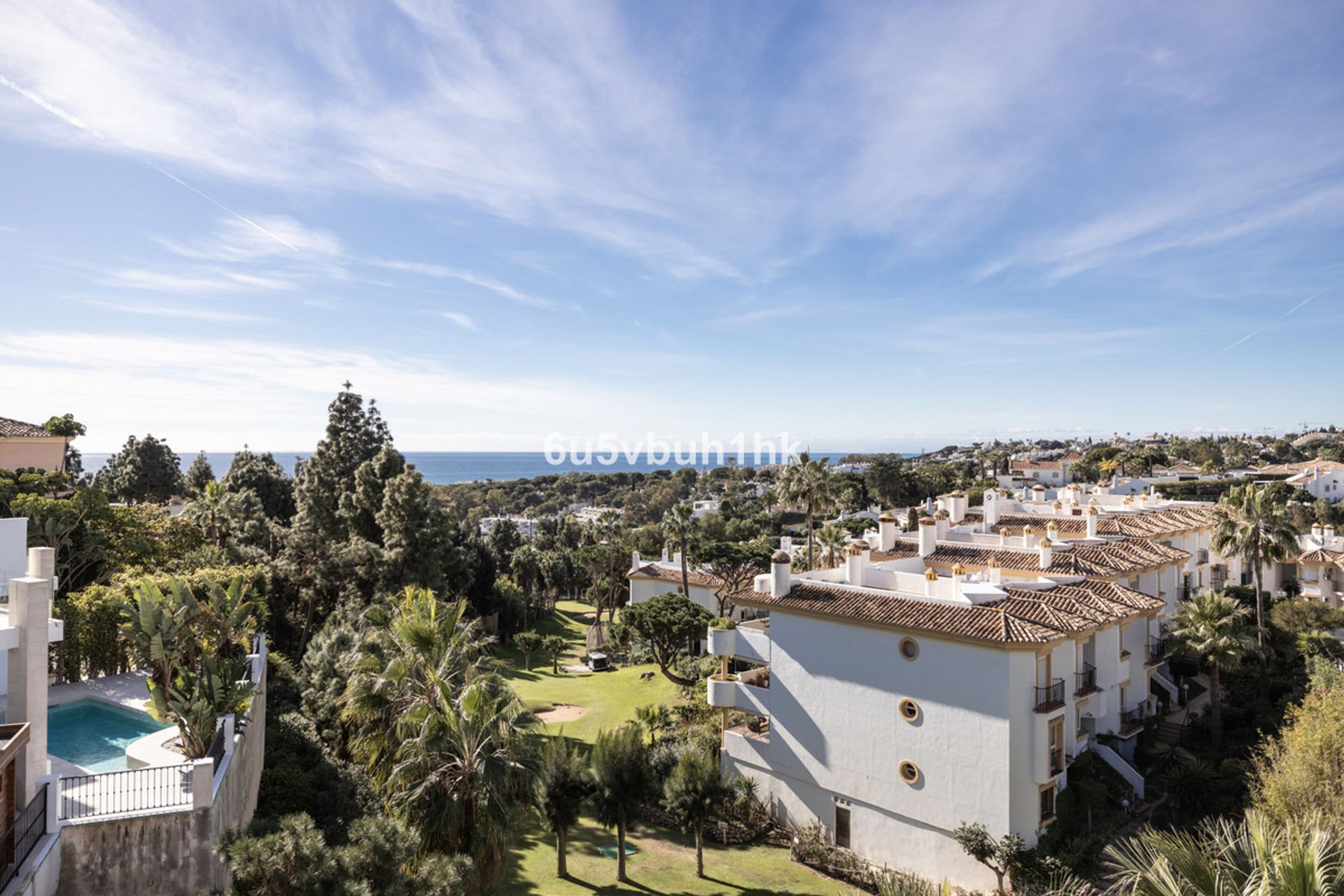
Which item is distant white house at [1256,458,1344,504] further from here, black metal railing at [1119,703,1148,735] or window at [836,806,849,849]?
window at [836,806,849,849]

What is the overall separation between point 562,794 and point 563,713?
13.2 metres

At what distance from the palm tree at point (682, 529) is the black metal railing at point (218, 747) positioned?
3333 cm

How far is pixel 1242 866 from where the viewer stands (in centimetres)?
737

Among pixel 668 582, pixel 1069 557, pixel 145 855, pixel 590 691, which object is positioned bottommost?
pixel 590 691

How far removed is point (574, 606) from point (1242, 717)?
4962 cm

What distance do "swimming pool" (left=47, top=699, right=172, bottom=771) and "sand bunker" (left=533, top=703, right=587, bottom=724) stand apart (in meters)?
14.7

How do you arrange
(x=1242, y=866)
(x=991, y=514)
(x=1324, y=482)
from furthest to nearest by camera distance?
(x=1324, y=482)
(x=991, y=514)
(x=1242, y=866)

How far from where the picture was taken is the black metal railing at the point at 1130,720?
2403 centimetres

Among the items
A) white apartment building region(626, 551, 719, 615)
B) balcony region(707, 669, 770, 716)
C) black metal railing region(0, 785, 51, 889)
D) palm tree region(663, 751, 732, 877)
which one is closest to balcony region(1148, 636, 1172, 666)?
balcony region(707, 669, 770, 716)

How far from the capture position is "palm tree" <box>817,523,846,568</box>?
43.4 meters

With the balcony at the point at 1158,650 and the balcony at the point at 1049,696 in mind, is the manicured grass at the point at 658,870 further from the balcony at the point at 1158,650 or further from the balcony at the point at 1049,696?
the balcony at the point at 1158,650

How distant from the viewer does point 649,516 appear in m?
127

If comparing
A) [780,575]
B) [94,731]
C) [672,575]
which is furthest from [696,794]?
[672,575]

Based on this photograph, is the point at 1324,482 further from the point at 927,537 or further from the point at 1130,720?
the point at 1130,720
